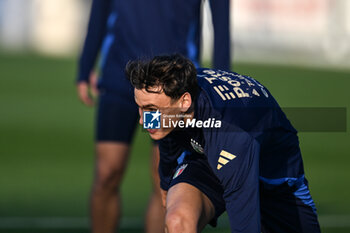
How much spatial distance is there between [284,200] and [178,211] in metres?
0.72

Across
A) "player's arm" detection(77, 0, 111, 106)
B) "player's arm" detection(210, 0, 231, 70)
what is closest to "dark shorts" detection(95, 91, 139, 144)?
"player's arm" detection(77, 0, 111, 106)

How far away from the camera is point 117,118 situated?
5020 millimetres

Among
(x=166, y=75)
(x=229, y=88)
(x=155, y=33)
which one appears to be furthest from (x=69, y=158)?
(x=166, y=75)

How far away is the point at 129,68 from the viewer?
12.3 ft

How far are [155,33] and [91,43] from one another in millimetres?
508

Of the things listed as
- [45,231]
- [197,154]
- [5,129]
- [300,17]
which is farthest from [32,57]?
[197,154]

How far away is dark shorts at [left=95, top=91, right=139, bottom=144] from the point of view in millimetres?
5023

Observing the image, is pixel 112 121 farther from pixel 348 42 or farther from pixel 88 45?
pixel 348 42

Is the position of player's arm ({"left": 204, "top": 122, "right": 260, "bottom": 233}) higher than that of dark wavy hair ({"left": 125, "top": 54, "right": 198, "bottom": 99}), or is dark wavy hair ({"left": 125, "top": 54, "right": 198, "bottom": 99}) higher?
dark wavy hair ({"left": 125, "top": 54, "right": 198, "bottom": 99})

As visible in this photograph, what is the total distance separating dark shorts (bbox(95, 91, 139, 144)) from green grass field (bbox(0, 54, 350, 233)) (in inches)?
47.5

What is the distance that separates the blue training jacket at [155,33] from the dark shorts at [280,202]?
99 cm

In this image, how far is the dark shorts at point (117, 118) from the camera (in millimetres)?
5023

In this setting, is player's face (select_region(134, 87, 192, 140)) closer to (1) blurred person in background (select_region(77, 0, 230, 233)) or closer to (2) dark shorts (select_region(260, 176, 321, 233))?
(2) dark shorts (select_region(260, 176, 321, 233))

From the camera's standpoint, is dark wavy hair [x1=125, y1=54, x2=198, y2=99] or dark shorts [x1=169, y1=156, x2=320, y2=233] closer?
dark wavy hair [x1=125, y1=54, x2=198, y2=99]
